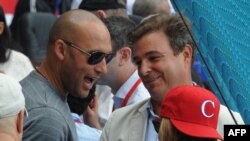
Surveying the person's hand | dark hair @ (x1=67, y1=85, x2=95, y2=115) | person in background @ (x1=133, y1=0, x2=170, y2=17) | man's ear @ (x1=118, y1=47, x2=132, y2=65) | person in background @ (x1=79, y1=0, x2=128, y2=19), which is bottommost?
person in background @ (x1=133, y1=0, x2=170, y2=17)

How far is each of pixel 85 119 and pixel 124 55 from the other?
54 cm

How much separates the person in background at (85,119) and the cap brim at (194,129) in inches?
62.6

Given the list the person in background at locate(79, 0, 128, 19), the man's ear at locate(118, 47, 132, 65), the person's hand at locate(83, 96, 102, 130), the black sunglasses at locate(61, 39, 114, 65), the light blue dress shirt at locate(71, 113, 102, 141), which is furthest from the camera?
the person in background at locate(79, 0, 128, 19)

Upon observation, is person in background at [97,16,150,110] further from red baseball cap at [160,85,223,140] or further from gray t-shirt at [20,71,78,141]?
red baseball cap at [160,85,223,140]

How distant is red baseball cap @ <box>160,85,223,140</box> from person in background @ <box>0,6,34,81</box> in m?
2.88

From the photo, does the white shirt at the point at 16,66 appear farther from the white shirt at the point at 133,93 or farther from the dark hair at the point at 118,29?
the white shirt at the point at 133,93

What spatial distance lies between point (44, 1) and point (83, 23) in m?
5.38

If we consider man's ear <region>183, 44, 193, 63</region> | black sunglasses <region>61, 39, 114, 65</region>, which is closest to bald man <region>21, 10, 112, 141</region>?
black sunglasses <region>61, 39, 114, 65</region>

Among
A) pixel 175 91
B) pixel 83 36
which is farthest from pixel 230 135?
pixel 83 36

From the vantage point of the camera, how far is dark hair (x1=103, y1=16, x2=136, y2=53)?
597 centimetres

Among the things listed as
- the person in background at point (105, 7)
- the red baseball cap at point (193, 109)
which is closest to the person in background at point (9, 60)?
the person in background at point (105, 7)

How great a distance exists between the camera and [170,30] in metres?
4.77

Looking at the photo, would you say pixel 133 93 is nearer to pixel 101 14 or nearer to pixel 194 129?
pixel 101 14

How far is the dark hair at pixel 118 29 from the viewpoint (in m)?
5.97
